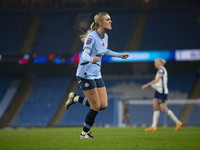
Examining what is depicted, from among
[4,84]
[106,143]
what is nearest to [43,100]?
[4,84]

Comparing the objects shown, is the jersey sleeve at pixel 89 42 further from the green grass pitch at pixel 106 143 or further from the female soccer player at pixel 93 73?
the green grass pitch at pixel 106 143

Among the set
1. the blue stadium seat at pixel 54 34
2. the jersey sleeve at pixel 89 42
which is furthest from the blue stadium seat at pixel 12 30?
the jersey sleeve at pixel 89 42

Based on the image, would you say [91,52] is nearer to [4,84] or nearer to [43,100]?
[43,100]

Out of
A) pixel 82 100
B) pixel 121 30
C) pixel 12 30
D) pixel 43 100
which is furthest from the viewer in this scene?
pixel 12 30

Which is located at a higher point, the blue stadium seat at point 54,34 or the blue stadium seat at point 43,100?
the blue stadium seat at point 54,34

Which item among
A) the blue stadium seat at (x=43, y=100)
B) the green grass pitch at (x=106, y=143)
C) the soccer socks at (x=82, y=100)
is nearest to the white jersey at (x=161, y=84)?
the green grass pitch at (x=106, y=143)

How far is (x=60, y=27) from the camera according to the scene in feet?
83.9

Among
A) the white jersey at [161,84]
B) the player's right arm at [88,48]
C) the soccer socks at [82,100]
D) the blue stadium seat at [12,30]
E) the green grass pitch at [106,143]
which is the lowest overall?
→ the green grass pitch at [106,143]

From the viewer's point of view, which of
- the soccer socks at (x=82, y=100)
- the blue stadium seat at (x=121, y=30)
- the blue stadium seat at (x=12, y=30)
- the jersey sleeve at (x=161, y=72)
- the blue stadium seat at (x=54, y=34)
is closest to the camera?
the soccer socks at (x=82, y=100)

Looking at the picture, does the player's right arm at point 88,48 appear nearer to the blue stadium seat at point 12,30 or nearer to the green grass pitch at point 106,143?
the green grass pitch at point 106,143

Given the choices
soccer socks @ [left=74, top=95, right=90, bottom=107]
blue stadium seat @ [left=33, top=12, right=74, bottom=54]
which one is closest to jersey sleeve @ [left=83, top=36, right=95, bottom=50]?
soccer socks @ [left=74, top=95, right=90, bottom=107]

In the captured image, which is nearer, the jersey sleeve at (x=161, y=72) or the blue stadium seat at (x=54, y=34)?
the jersey sleeve at (x=161, y=72)

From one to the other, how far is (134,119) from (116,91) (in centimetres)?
318

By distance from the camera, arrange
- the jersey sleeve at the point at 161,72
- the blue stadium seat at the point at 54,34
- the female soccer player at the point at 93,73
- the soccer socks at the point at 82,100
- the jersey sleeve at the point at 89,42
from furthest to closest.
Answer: the blue stadium seat at the point at 54,34 < the jersey sleeve at the point at 161,72 < the soccer socks at the point at 82,100 < the female soccer player at the point at 93,73 < the jersey sleeve at the point at 89,42
